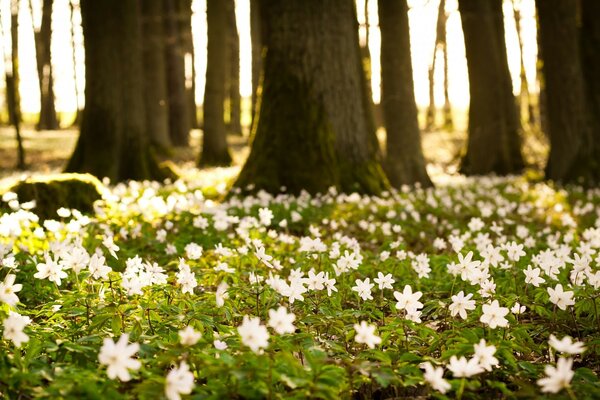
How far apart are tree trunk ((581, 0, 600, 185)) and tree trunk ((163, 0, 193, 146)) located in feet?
52.1

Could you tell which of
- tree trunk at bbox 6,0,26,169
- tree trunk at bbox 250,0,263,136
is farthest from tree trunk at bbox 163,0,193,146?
tree trunk at bbox 6,0,26,169

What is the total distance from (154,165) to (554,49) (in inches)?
342

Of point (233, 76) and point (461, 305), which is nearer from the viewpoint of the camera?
point (461, 305)

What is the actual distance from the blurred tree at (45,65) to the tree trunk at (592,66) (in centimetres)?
2800

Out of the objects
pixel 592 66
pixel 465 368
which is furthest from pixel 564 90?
pixel 465 368

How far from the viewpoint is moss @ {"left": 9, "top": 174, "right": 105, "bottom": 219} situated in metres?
6.29

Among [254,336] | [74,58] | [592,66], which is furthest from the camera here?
[74,58]

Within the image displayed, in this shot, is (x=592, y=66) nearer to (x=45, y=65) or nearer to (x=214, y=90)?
(x=214, y=90)

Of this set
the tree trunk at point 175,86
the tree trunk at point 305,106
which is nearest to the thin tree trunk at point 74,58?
the tree trunk at point 175,86

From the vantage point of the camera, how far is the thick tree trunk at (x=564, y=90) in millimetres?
11711

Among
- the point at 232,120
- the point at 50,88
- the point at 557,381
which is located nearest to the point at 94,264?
the point at 557,381

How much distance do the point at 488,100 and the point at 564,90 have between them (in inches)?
133

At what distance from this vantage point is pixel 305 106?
28.7 ft

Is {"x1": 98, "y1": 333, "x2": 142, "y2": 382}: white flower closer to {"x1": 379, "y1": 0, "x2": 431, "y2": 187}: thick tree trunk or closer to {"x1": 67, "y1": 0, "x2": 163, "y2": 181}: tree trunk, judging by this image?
{"x1": 67, "y1": 0, "x2": 163, "y2": 181}: tree trunk
